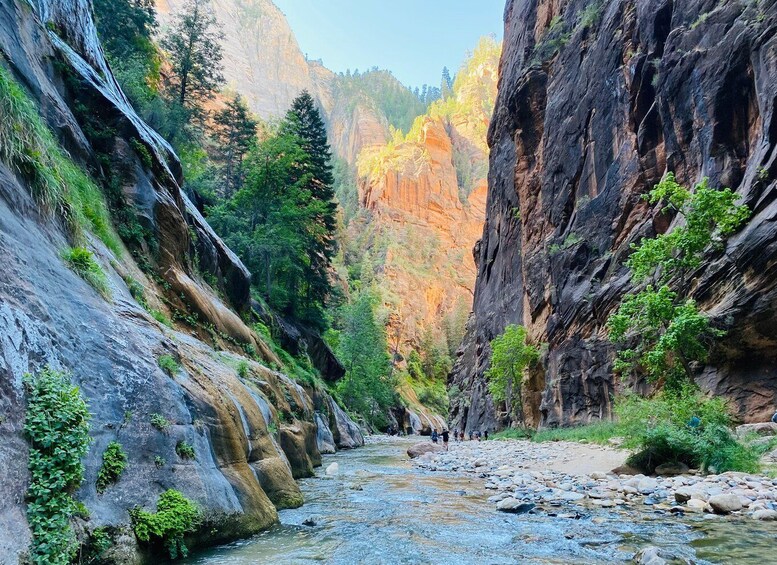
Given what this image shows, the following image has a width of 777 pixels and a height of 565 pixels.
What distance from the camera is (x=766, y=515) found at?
286 inches

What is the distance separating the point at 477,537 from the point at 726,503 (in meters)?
4.47

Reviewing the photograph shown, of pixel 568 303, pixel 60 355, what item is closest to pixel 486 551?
pixel 60 355

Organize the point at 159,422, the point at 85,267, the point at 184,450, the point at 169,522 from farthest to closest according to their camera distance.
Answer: the point at 85,267, the point at 184,450, the point at 159,422, the point at 169,522

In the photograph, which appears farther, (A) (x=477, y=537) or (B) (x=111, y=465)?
(A) (x=477, y=537)

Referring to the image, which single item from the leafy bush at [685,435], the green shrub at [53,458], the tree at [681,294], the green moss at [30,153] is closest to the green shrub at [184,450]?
the green shrub at [53,458]

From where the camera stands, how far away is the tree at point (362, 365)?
168 ft

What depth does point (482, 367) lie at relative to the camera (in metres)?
47.4

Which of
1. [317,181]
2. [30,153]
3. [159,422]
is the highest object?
[317,181]

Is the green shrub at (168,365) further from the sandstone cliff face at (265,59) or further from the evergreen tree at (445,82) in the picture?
the evergreen tree at (445,82)

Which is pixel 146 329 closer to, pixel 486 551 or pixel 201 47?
pixel 486 551

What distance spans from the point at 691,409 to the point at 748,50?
1479cm

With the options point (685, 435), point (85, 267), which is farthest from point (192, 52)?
point (685, 435)

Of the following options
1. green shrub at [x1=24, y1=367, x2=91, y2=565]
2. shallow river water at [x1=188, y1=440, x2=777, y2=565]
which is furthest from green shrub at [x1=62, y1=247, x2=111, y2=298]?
shallow river water at [x1=188, y1=440, x2=777, y2=565]

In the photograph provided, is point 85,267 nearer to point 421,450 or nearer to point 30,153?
point 30,153
